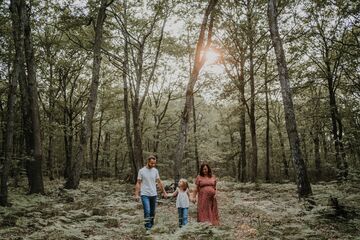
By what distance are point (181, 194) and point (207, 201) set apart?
2.68 ft

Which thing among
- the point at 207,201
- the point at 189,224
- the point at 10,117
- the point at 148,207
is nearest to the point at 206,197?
the point at 207,201

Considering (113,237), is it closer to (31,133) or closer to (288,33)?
(31,133)

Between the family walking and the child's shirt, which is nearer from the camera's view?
the family walking

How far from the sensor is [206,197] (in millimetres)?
9727

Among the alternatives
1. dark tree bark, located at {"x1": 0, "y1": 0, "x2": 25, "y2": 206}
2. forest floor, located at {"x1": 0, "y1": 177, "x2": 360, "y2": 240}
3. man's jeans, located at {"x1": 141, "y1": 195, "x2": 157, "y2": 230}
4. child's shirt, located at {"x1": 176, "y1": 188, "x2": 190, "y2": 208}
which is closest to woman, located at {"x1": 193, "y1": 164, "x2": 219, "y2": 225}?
child's shirt, located at {"x1": 176, "y1": 188, "x2": 190, "y2": 208}

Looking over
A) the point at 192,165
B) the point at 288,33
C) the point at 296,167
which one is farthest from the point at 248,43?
the point at 192,165

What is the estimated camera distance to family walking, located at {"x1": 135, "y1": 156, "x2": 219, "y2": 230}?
909 centimetres

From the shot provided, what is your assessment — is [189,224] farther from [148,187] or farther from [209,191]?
[209,191]

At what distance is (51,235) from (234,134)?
40.9m

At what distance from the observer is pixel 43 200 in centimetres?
1280

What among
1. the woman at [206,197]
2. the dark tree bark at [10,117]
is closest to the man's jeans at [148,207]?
the woman at [206,197]

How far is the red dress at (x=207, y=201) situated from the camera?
971 centimetres

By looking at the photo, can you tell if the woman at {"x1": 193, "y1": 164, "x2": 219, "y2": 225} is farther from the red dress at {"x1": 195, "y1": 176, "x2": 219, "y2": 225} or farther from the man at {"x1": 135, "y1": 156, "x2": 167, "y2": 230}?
the man at {"x1": 135, "y1": 156, "x2": 167, "y2": 230}

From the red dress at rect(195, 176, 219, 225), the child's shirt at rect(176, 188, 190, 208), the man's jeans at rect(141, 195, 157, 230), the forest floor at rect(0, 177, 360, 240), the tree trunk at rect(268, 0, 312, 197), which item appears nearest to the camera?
the forest floor at rect(0, 177, 360, 240)
